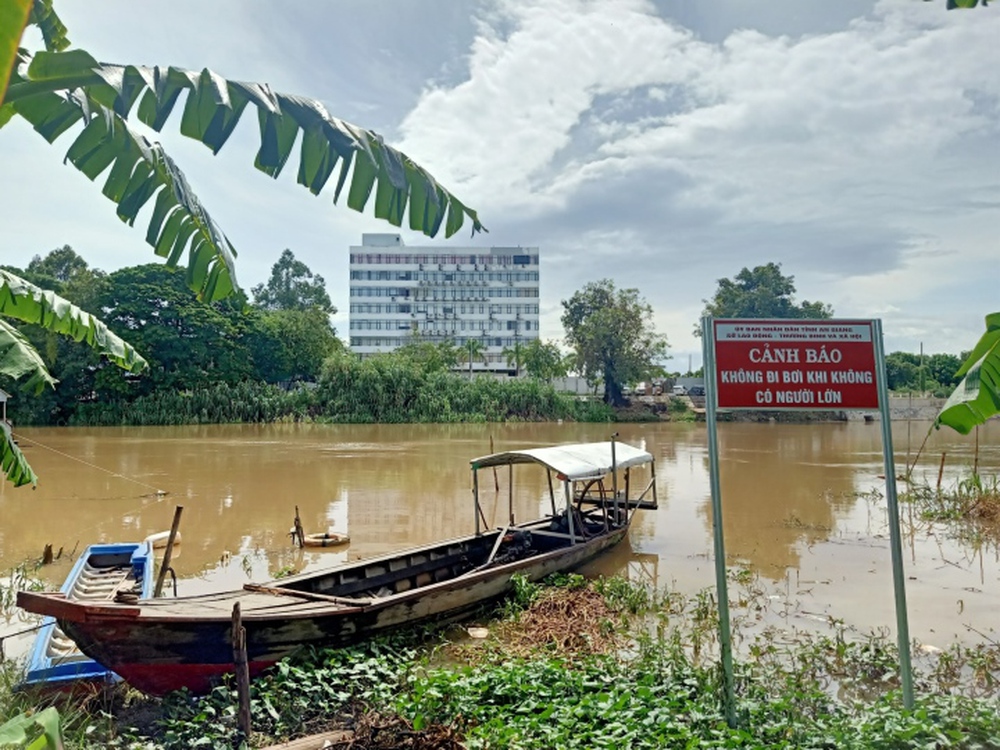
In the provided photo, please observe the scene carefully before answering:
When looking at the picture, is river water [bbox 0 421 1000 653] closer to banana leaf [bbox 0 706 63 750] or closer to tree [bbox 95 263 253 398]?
Result: banana leaf [bbox 0 706 63 750]

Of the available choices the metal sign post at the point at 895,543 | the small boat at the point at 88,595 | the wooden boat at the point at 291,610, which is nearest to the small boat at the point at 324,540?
the small boat at the point at 88,595

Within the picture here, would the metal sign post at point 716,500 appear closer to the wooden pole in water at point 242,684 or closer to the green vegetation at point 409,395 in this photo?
the wooden pole in water at point 242,684

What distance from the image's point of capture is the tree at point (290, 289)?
197ft

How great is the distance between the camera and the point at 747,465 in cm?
2089

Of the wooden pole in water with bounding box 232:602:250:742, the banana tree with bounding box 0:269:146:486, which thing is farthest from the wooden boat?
the banana tree with bounding box 0:269:146:486

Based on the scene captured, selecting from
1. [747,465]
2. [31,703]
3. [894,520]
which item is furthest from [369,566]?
[747,465]

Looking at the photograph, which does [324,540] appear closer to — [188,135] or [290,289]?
[188,135]

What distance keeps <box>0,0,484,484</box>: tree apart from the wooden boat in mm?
1491

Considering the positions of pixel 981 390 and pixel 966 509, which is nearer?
pixel 981 390

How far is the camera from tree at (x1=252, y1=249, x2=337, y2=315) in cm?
5991

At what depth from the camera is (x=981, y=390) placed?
371cm

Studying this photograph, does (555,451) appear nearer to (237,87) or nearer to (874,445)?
(237,87)

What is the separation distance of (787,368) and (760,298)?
151ft

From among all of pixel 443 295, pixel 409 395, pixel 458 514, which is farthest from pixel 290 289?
pixel 458 514
